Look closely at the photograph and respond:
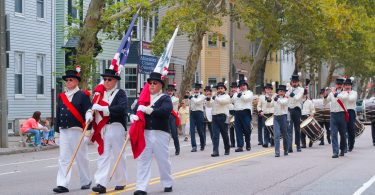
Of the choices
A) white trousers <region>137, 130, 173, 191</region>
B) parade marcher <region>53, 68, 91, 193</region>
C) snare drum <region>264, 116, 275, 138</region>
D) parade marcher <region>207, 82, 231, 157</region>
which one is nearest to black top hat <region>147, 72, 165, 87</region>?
white trousers <region>137, 130, 173, 191</region>

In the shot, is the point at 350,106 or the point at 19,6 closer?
the point at 350,106

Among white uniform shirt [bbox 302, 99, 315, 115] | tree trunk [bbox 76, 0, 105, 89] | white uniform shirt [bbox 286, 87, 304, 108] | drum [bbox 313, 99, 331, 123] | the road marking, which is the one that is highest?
tree trunk [bbox 76, 0, 105, 89]

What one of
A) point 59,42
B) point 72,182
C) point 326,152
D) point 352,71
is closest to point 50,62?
point 59,42

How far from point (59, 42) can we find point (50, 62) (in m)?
1.49

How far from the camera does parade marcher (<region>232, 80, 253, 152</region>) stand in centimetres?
2316

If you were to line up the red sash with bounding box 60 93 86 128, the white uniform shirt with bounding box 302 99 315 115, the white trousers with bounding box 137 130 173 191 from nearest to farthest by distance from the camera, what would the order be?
the white trousers with bounding box 137 130 173 191 < the red sash with bounding box 60 93 86 128 < the white uniform shirt with bounding box 302 99 315 115

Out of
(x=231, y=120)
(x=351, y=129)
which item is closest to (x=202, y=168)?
(x=351, y=129)

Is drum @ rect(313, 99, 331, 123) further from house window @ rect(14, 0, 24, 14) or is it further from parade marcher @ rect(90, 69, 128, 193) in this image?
parade marcher @ rect(90, 69, 128, 193)

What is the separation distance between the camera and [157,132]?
12.9 m

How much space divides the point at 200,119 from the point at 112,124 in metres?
10.0

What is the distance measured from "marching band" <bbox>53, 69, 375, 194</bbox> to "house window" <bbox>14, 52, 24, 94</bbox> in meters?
7.55

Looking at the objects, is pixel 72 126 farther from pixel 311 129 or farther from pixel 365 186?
pixel 311 129

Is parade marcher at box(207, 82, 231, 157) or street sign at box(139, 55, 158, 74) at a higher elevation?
street sign at box(139, 55, 158, 74)

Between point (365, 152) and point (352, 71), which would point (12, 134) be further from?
point (352, 71)
